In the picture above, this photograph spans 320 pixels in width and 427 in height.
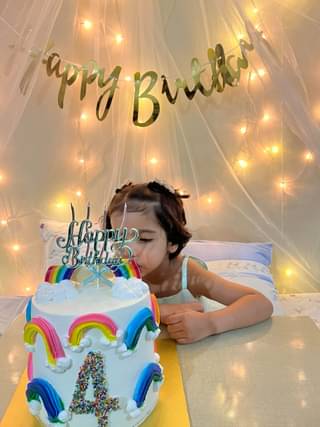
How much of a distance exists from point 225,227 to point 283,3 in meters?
0.90

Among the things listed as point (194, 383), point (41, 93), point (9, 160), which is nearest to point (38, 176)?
point (9, 160)

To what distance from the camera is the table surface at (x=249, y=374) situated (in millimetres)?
694

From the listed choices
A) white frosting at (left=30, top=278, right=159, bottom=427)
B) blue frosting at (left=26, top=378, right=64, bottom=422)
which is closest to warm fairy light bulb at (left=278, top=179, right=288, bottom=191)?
white frosting at (left=30, top=278, right=159, bottom=427)

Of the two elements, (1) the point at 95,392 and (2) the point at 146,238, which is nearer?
(1) the point at 95,392

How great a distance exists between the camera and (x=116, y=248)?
79 cm

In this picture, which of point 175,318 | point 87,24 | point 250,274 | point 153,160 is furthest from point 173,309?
point 87,24

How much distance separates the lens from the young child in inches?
38.4

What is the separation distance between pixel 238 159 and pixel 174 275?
754 millimetres

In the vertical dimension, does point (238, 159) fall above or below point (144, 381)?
above

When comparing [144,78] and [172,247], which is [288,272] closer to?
[172,247]

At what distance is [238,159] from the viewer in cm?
189

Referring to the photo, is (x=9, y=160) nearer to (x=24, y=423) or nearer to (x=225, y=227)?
(x=225, y=227)

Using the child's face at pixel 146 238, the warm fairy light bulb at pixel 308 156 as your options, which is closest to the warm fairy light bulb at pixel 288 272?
the warm fairy light bulb at pixel 308 156

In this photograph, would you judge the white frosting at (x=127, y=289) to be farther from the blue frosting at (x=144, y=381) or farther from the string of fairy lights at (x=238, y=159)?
the string of fairy lights at (x=238, y=159)
